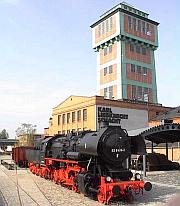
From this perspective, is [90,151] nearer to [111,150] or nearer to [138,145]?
[111,150]

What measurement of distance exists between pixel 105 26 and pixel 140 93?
1705cm

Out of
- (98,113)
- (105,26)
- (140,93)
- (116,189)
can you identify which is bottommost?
(116,189)

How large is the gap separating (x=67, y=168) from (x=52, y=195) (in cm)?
Result: 196

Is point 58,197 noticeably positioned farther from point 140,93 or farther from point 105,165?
point 140,93

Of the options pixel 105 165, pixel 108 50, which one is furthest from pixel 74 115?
pixel 105 165

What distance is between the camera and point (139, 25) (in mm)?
69938

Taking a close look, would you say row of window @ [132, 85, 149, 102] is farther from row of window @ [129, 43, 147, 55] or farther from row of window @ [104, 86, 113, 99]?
row of window @ [129, 43, 147, 55]

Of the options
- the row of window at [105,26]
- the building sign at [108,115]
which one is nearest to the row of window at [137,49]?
the row of window at [105,26]

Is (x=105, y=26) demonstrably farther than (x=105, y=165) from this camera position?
Yes

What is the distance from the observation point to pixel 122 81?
63.7 meters

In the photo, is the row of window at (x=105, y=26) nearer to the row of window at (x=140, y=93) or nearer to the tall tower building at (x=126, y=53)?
the tall tower building at (x=126, y=53)

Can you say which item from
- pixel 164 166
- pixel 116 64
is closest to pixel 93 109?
pixel 116 64

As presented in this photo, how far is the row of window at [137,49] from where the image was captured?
67.5 m

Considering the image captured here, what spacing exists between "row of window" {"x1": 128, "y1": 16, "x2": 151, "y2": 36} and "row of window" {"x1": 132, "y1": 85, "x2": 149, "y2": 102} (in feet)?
43.0
